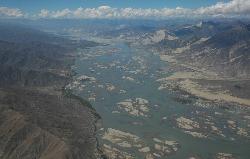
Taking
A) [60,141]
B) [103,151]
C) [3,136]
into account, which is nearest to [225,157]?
[103,151]

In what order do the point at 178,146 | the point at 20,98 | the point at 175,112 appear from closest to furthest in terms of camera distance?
the point at 178,146, the point at 20,98, the point at 175,112

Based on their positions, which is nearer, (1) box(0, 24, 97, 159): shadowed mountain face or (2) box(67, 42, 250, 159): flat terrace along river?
(1) box(0, 24, 97, 159): shadowed mountain face

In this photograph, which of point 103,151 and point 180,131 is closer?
point 103,151

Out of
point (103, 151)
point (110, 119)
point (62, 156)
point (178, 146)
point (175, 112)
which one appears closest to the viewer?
point (62, 156)

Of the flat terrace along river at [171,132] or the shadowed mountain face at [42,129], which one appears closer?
the shadowed mountain face at [42,129]

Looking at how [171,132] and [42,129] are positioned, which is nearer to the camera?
[42,129]

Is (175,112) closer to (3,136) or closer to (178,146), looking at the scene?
(178,146)

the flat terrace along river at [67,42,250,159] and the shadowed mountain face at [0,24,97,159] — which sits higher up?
the shadowed mountain face at [0,24,97,159]

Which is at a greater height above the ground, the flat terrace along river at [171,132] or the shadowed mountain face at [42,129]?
the shadowed mountain face at [42,129]

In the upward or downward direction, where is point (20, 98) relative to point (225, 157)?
upward

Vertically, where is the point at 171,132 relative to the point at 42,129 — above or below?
below
